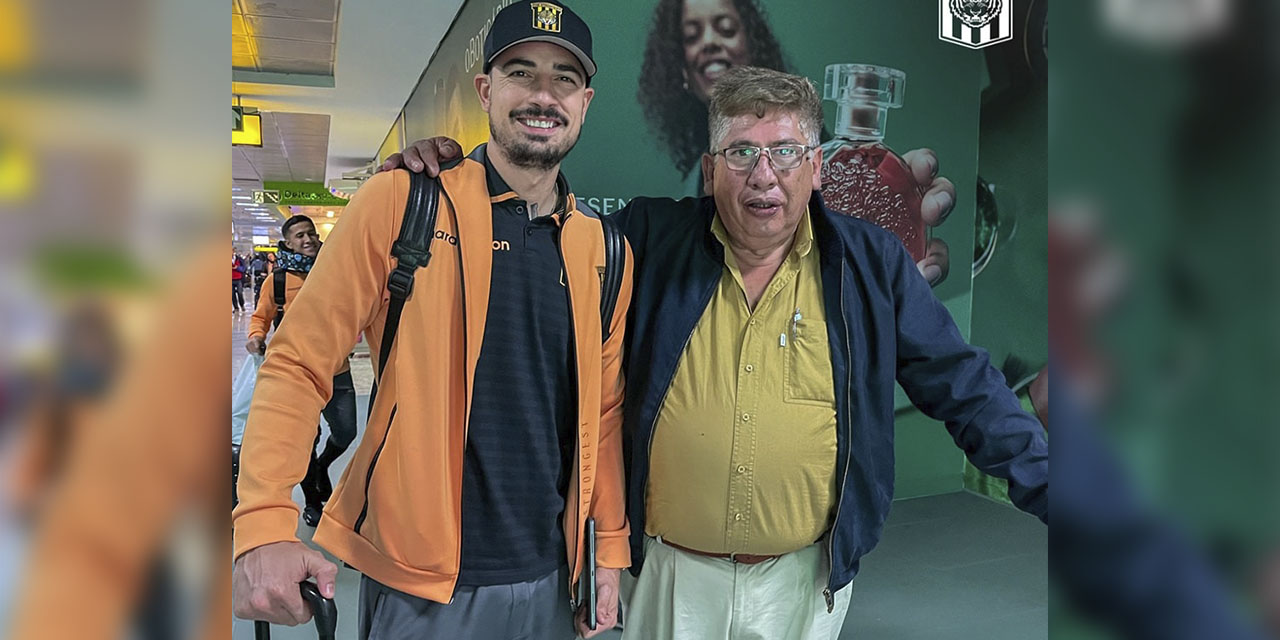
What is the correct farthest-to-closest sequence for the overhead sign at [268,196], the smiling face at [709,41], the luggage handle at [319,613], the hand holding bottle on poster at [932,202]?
the overhead sign at [268,196], the hand holding bottle on poster at [932,202], the smiling face at [709,41], the luggage handle at [319,613]

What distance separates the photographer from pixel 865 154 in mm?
4453

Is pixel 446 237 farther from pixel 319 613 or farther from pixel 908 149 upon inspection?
pixel 908 149

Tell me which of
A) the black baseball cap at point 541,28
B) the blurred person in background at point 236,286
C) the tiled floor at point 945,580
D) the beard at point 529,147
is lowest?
the tiled floor at point 945,580

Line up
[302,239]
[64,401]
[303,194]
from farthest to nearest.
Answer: [303,194], [302,239], [64,401]

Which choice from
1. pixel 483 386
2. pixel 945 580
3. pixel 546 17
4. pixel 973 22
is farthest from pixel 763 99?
pixel 973 22

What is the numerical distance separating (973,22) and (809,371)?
392cm

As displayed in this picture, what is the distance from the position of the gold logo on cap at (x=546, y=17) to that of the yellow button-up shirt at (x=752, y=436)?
70cm

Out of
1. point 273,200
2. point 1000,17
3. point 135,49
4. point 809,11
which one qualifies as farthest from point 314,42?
point 273,200

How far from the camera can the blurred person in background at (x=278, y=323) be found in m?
4.36

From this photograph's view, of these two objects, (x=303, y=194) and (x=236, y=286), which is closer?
(x=236, y=286)

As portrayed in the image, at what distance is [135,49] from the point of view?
20cm

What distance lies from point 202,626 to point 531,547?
4.69 ft

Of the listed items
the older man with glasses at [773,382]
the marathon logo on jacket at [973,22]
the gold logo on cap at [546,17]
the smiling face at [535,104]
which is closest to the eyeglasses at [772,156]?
the older man with glasses at [773,382]

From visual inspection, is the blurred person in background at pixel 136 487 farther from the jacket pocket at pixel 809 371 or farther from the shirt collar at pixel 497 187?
the jacket pocket at pixel 809 371
